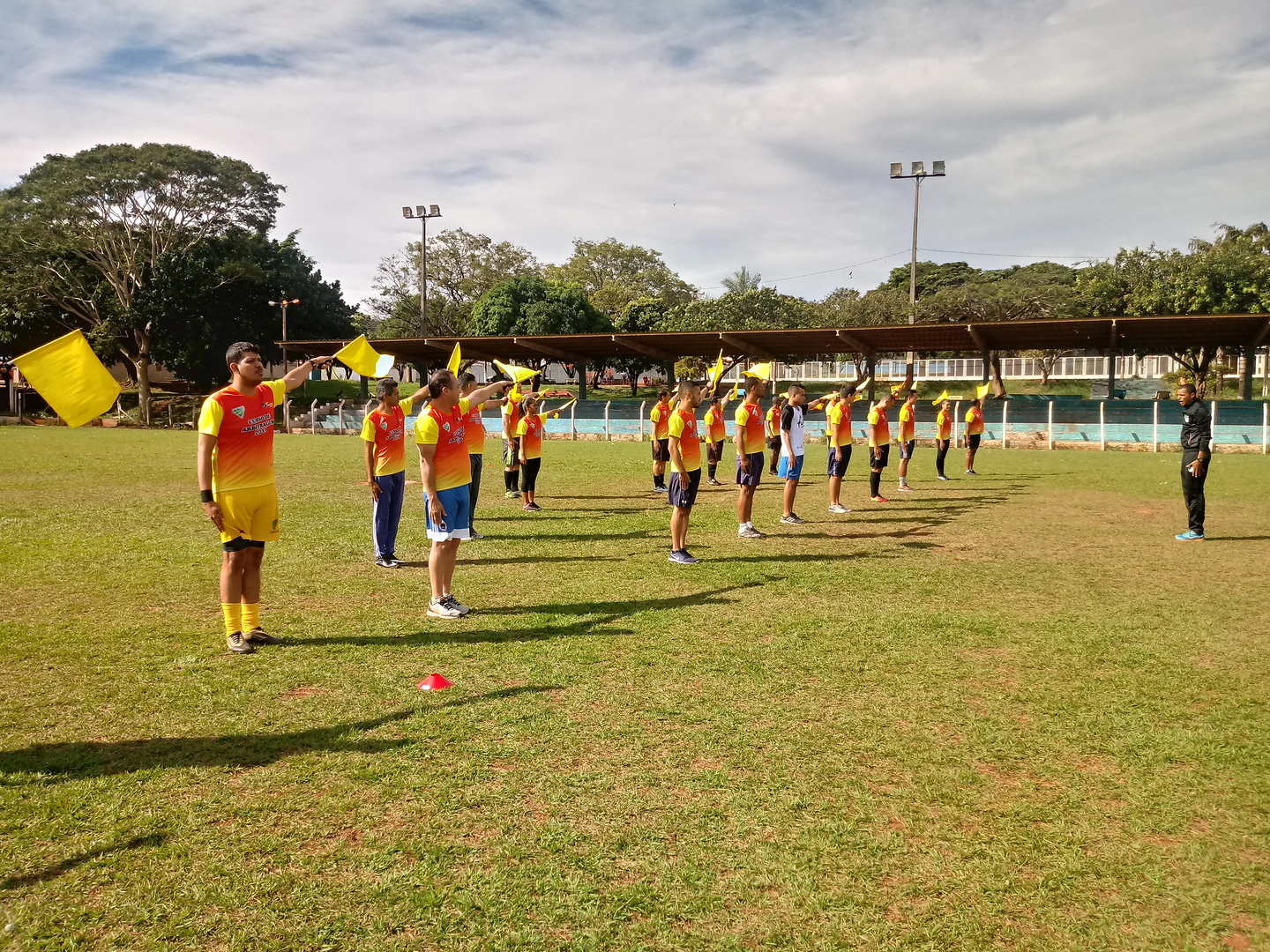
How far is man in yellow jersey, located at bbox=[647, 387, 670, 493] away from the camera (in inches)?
576

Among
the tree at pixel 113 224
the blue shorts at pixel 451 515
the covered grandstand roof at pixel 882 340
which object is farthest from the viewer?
the tree at pixel 113 224

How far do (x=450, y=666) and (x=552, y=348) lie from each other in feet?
115

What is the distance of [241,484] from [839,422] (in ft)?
29.8

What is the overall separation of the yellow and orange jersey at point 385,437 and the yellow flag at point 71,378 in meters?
3.70

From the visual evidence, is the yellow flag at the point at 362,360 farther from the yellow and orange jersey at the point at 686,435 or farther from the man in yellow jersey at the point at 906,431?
the man in yellow jersey at the point at 906,431

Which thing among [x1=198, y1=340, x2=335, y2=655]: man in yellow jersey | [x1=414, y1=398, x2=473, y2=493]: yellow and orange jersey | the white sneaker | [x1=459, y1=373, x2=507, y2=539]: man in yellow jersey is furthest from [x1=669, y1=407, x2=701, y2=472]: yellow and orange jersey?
[x1=198, y1=340, x2=335, y2=655]: man in yellow jersey

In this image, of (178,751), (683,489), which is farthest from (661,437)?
(178,751)

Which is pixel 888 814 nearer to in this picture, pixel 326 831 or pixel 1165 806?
pixel 1165 806

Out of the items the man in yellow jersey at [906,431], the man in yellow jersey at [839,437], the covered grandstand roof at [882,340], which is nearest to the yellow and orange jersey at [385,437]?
the man in yellow jersey at [839,437]

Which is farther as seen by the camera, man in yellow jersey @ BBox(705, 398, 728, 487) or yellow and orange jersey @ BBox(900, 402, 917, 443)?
yellow and orange jersey @ BBox(900, 402, 917, 443)

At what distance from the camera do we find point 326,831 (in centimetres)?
356

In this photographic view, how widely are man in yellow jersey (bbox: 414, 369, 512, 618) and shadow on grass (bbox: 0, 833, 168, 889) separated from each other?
3.43m

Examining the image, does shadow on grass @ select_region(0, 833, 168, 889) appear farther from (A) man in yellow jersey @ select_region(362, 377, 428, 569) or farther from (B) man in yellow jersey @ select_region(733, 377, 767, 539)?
(B) man in yellow jersey @ select_region(733, 377, 767, 539)

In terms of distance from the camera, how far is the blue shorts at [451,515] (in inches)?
270
